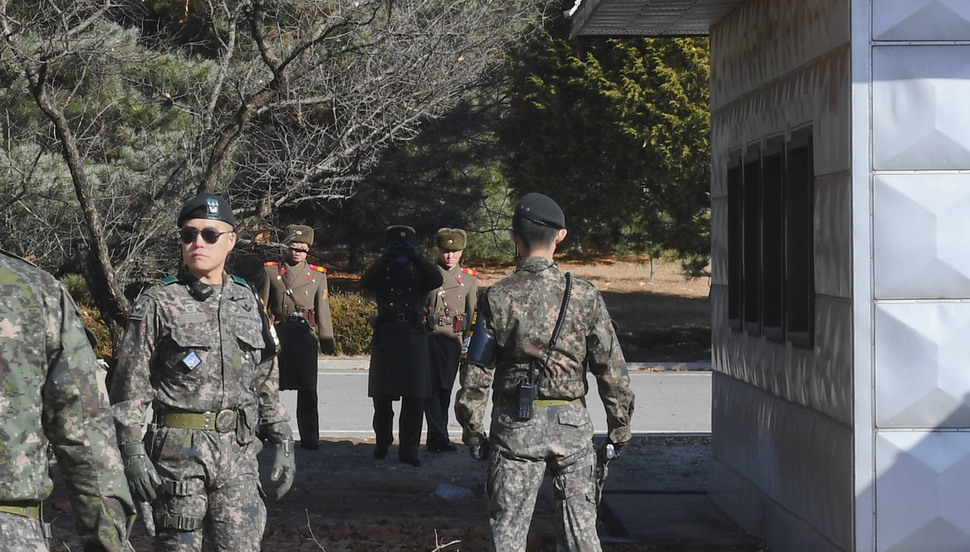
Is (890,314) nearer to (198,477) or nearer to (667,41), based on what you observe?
(198,477)

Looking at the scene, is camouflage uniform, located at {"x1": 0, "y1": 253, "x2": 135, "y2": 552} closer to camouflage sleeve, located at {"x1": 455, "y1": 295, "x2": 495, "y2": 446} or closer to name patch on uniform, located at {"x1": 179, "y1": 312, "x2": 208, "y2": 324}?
name patch on uniform, located at {"x1": 179, "y1": 312, "x2": 208, "y2": 324}

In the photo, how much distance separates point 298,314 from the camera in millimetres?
11047

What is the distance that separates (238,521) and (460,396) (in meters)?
1.12

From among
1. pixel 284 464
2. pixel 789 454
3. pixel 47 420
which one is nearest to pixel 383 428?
pixel 789 454

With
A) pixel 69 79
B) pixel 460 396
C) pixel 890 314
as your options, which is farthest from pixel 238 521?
pixel 69 79

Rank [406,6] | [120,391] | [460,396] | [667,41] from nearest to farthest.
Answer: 1. [120,391]
2. [460,396]
3. [406,6]
4. [667,41]

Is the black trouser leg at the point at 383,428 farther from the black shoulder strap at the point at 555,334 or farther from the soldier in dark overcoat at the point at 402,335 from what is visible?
the black shoulder strap at the point at 555,334

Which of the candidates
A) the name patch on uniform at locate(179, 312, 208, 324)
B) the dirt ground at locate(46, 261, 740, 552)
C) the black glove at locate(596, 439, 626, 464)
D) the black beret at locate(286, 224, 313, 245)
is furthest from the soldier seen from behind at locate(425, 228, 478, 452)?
the name patch on uniform at locate(179, 312, 208, 324)

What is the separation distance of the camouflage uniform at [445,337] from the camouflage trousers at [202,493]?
5.89m

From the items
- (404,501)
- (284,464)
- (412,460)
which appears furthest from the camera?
(412,460)

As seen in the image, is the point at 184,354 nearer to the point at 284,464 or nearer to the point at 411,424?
the point at 284,464

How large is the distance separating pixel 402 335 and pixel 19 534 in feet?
25.1

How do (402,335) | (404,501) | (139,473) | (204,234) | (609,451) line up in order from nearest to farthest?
(139,473), (204,234), (609,451), (404,501), (402,335)

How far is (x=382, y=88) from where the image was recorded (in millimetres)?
14656
